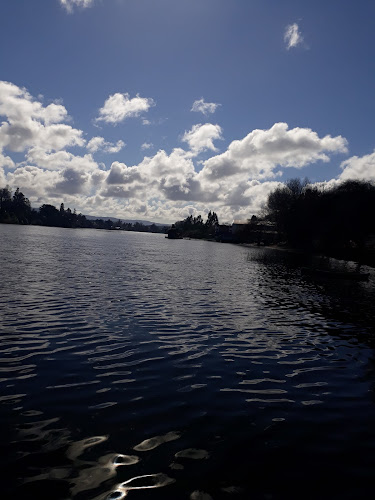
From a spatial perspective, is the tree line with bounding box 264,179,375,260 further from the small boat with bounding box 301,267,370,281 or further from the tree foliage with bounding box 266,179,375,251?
the small boat with bounding box 301,267,370,281

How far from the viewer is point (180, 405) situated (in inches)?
398

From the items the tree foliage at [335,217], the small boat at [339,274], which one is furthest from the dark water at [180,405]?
the tree foliage at [335,217]

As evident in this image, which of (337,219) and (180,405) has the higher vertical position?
(337,219)

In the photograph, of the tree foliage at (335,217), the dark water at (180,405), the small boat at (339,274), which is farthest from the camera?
the tree foliage at (335,217)

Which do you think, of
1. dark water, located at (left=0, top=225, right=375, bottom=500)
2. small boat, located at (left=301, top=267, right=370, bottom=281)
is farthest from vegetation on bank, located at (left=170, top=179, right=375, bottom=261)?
dark water, located at (left=0, top=225, right=375, bottom=500)

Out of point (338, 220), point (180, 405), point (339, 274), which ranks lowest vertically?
point (180, 405)

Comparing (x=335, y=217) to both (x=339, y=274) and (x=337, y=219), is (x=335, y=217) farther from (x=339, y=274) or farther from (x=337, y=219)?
(x=339, y=274)

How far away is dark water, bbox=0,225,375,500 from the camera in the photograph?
680cm

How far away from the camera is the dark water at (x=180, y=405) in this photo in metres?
6.80

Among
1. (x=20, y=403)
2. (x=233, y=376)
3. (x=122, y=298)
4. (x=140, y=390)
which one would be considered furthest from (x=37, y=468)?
(x=122, y=298)

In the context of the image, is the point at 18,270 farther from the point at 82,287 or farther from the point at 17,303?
the point at 17,303

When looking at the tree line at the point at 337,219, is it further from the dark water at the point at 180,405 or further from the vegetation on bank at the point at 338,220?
the dark water at the point at 180,405

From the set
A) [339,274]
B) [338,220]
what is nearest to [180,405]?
[339,274]

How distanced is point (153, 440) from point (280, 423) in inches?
154
